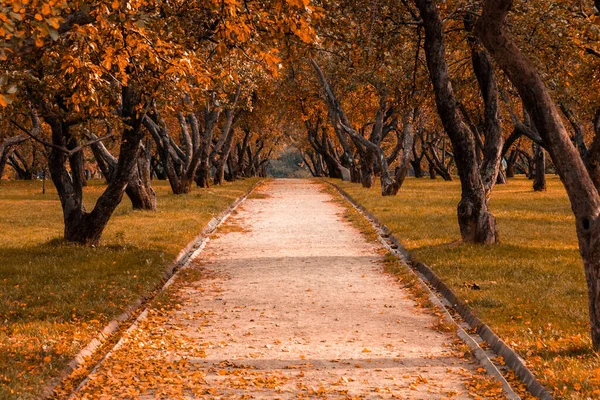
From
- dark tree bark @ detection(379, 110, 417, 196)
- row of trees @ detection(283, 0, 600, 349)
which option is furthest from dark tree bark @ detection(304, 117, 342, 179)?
row of trees @ detection(283, 0, 600, 349)

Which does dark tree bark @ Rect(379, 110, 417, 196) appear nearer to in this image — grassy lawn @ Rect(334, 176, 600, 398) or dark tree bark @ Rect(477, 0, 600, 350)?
grassy lawn @ Rect(334, 176, 600, 398)

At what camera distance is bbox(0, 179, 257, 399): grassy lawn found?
8117mm

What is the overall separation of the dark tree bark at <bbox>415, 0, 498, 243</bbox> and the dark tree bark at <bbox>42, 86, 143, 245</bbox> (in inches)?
248

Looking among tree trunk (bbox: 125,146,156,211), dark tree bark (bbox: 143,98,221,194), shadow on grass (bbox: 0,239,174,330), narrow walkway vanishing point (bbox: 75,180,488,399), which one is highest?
dark tree bark (bbox: 143,98,221,194)

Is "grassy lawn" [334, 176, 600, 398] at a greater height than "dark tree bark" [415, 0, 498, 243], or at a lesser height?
lesser

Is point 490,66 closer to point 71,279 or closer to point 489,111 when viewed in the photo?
point 489,111

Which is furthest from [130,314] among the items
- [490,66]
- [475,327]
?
[490,66]

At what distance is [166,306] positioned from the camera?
1121cm

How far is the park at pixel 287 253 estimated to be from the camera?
7.78 meters

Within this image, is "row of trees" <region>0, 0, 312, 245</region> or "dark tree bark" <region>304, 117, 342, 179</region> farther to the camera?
"dark tree bark" <region>304, 117, 342, 179</region>

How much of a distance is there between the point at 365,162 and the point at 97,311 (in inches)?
1232

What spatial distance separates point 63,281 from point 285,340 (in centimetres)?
498

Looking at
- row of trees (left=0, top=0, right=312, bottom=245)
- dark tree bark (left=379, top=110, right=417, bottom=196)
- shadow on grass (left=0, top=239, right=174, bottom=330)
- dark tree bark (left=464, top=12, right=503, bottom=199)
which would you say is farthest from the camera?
dark tree bark (left=379, top=110, right=417, bottom=196)

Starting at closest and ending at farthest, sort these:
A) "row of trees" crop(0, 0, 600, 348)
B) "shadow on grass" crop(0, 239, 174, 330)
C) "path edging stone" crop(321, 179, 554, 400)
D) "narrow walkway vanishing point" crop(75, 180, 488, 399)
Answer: "path edging stone" crop(321, 179, 554, 400), "narrow walkway vanishing point" crop(75, 180, 488, 399), "row of trees" crop(0, 0, 600, 348), "shadow on grass" crop(0, 239, 174, 330)
